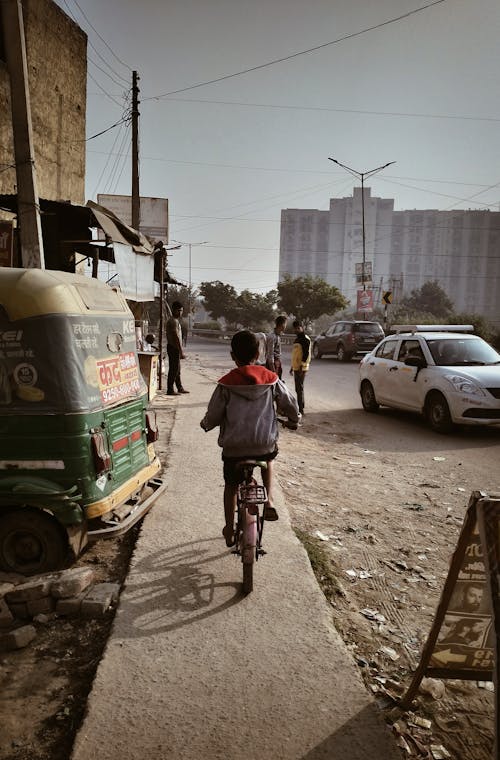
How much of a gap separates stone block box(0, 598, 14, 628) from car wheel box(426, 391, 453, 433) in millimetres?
7540

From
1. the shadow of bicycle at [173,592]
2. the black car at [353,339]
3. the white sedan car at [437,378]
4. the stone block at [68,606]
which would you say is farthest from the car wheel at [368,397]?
the black car at [353,339]

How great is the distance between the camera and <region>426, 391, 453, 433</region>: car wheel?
30.4 ft

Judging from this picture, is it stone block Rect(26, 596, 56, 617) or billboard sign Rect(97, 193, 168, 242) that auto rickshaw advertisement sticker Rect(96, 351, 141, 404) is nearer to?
stone block Rect(26, 596, 56, 617)

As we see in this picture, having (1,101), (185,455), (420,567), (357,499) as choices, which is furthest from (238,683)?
(1,101)

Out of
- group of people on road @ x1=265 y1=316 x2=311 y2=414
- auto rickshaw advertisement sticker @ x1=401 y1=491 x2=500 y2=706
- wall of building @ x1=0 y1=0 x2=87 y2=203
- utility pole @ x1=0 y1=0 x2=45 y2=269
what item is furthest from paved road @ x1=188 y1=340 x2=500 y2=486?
wall of building @ x1=0 y1=0 x2=87 y2=203

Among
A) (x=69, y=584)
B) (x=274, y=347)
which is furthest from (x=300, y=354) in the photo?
(x=69, y=584)

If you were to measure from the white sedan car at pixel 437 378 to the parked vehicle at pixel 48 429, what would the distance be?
6.64m

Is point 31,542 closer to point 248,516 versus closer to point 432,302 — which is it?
point 248,516

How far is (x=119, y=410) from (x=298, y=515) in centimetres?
224

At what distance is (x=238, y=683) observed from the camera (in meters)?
2.71

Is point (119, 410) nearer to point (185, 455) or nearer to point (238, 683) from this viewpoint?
point (238, 683)

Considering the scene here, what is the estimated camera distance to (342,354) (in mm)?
25109

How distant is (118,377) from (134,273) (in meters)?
8.53

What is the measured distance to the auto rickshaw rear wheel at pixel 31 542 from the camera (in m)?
3.93
